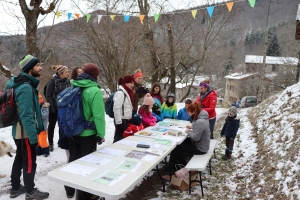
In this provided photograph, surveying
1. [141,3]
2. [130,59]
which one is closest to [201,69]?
[141,3]

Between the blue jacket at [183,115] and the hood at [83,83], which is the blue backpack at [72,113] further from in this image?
the blue jacket at [183,115]

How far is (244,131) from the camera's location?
7.21 metres

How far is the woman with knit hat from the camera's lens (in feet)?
12.7

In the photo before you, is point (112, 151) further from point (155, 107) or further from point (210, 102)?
point (210, 102)

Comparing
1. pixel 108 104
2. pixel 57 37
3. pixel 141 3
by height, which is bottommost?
pixel 108 104

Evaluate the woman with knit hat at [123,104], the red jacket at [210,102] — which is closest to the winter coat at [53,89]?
the woman with knit hat at [123,104]

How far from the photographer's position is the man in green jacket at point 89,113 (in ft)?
9.06

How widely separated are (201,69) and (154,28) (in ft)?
15.2

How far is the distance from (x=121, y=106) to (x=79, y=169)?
1677 mm

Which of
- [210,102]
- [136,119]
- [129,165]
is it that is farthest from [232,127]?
[129,165]

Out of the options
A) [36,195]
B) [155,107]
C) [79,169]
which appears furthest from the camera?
[155,107]

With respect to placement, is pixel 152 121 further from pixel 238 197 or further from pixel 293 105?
pixel 293 105

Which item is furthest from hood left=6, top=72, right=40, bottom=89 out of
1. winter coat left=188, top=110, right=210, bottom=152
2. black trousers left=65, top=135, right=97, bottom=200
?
winter coat left=188, top=110, right=210, bottom=152

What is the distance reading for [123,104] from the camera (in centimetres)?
405
